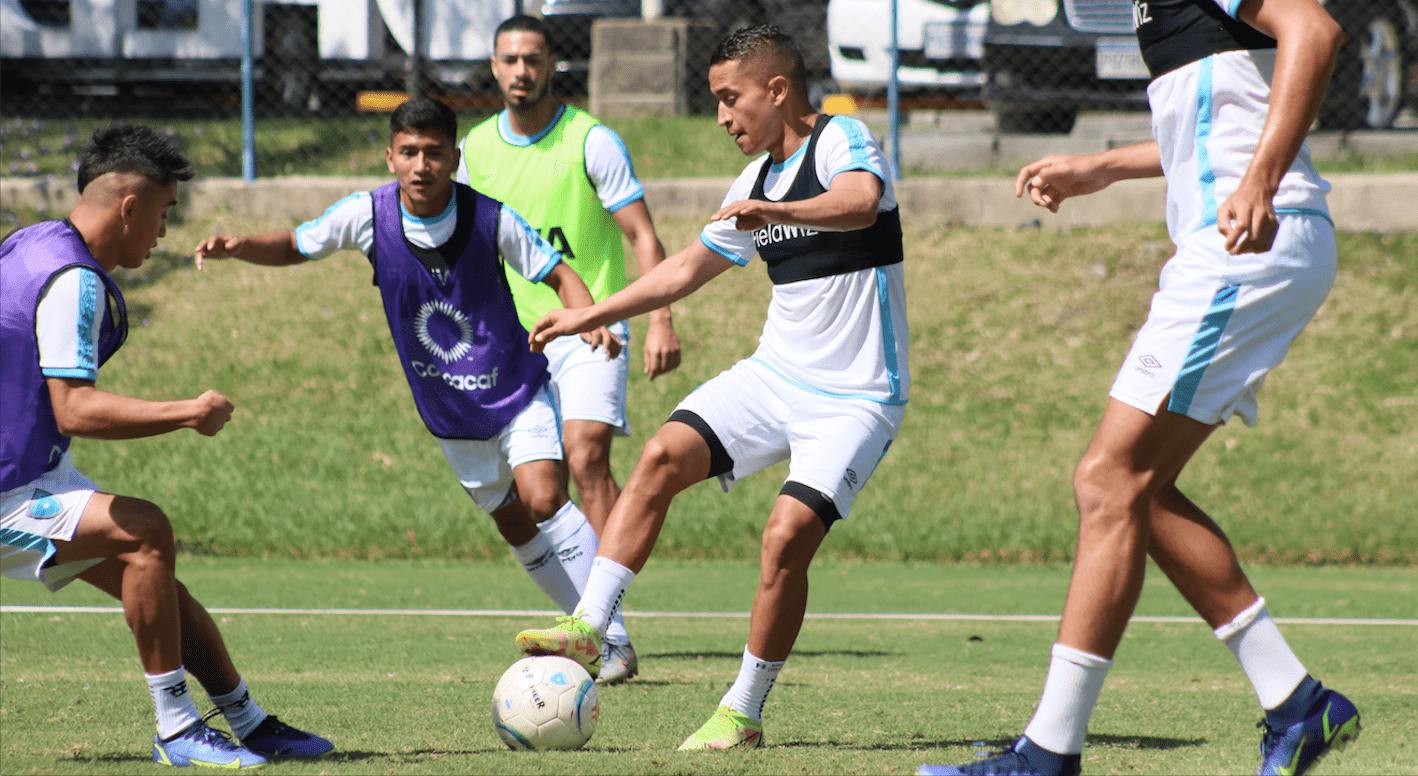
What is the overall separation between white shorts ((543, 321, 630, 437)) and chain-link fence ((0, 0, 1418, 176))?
7.36 meters

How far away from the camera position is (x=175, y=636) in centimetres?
392

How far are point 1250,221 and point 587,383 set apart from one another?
11.8 feet

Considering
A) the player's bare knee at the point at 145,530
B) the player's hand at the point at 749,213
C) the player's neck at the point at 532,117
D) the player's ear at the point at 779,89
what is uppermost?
the player's ear at the point at 779,89

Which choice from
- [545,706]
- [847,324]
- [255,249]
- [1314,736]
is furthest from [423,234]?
[1314,736]

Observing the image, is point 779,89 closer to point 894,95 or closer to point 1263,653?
point 1263,653

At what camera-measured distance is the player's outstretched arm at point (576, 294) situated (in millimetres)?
5242

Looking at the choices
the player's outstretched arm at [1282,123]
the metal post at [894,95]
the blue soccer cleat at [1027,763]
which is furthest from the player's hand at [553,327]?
the metal post at [894,95]

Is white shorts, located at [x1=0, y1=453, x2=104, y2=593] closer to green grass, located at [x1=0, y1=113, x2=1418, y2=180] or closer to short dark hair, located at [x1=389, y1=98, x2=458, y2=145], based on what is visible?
short dark hair, located at [x1=389, y1=98, x2=458, y2=145]

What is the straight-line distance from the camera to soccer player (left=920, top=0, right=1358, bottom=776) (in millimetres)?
3262

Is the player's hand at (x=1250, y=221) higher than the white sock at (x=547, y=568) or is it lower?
higher

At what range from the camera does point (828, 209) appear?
13.6 ft

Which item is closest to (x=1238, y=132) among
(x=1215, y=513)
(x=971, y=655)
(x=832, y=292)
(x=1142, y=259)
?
(x=832, y=292)

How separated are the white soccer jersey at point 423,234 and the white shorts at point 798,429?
1243 millimetres

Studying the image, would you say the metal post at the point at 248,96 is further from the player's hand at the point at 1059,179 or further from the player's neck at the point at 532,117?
the player's hand at the point at 1059,179
